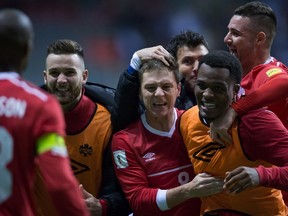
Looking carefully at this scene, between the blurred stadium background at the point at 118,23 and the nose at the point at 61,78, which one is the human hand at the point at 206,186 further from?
the blurred stadium background at the point at 118,23

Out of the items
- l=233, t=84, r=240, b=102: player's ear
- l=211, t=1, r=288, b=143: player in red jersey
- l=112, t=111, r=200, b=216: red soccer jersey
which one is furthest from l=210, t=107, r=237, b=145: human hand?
l=112, t=111, r=200, b=216: red soccer jersey

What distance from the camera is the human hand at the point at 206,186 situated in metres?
3.07

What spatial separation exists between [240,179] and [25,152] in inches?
41.0

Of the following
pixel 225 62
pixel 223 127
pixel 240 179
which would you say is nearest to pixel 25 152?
pixel 240 179

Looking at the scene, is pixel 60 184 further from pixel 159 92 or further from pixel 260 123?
pixel 159 92

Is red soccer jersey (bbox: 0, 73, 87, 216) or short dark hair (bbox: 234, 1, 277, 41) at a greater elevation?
short dark hair (bbox: 234, 1, 277, 41)

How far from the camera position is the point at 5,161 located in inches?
83.9

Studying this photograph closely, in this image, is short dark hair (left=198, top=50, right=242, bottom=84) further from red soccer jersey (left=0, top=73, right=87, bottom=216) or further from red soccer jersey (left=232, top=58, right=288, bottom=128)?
red soccer jersey (left=0, top=73, right=87, bottom=216)

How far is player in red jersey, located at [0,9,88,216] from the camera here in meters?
2.10

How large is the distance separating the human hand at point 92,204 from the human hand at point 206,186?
0.57 metres

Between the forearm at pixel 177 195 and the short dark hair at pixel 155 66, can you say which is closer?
the forearm at pixel 177 195

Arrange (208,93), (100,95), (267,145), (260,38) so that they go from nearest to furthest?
(267,145)
(208,93)
(100,95)
(260,38)

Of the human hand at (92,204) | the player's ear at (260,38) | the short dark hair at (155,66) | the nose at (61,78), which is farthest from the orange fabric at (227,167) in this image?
the player's ear at (260,38)

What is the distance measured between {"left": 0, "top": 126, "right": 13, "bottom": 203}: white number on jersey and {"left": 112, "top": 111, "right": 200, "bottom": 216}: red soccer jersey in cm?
122
